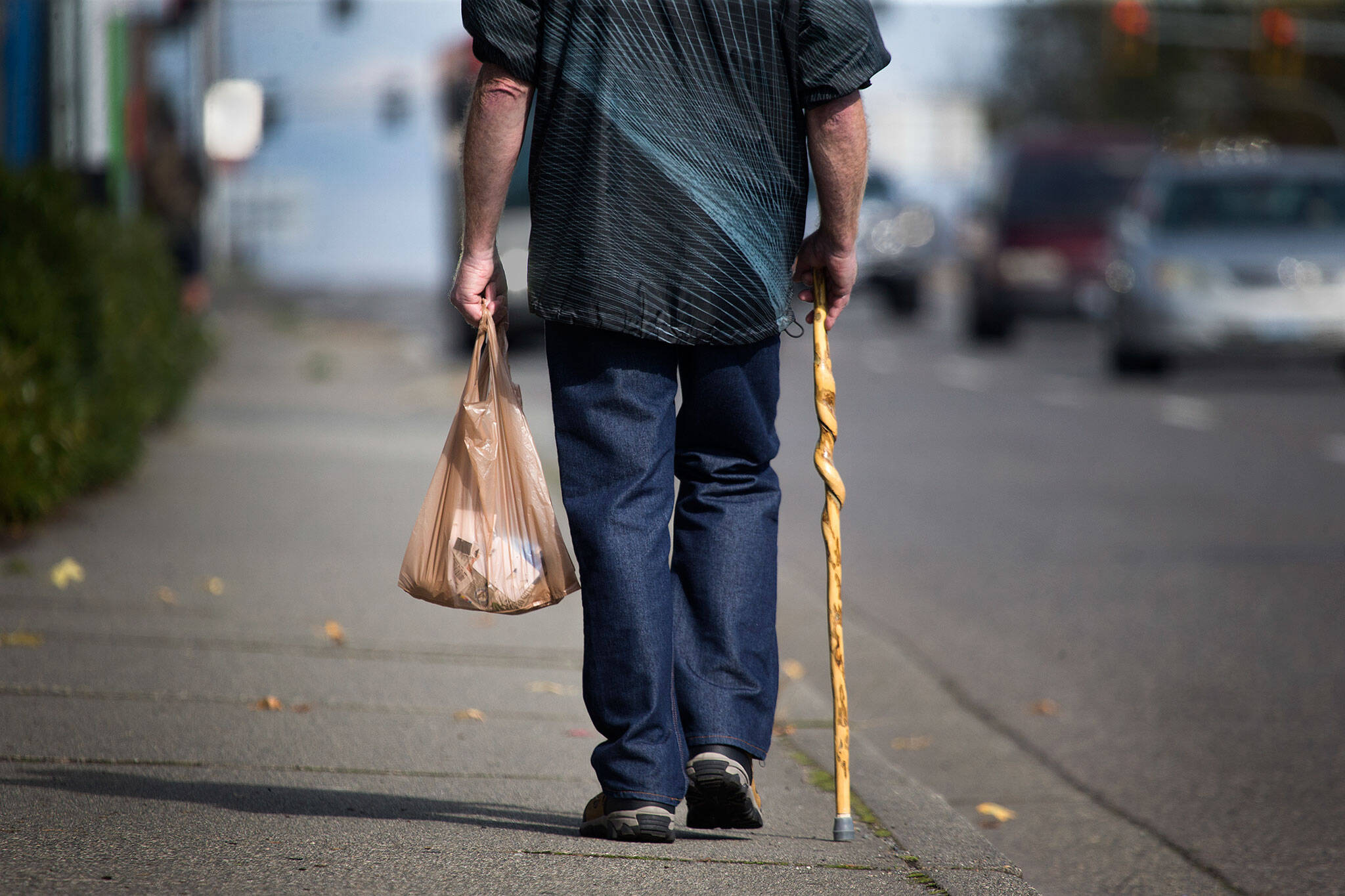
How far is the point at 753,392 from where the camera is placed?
10.2 ft

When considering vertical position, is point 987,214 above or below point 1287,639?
above

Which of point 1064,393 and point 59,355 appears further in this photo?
point 1064,393

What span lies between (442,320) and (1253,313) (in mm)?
15580

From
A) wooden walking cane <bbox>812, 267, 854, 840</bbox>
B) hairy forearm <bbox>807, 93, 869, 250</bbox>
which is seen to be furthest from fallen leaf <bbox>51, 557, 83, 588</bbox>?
hairy forearm <bbox>807, 93, 869, 250</bbox>

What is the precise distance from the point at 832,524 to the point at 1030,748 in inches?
64.5

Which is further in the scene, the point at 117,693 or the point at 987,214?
the point at 987,214

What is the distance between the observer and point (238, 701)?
4.08 m

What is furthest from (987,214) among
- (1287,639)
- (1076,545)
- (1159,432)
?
(1287,639)

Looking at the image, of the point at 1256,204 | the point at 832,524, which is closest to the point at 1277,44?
the point at 1256,204

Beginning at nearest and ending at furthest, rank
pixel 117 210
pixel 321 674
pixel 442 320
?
pixel 321 674
pixel 117 210
pixel 442 320

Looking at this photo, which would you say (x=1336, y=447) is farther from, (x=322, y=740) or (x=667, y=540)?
(x=667, y=540)

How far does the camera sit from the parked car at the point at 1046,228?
19547mm

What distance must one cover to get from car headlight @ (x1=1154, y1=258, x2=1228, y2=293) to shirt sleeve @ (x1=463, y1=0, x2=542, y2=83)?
11740 millimetres

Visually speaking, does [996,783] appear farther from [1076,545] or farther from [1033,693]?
[1076,545]
